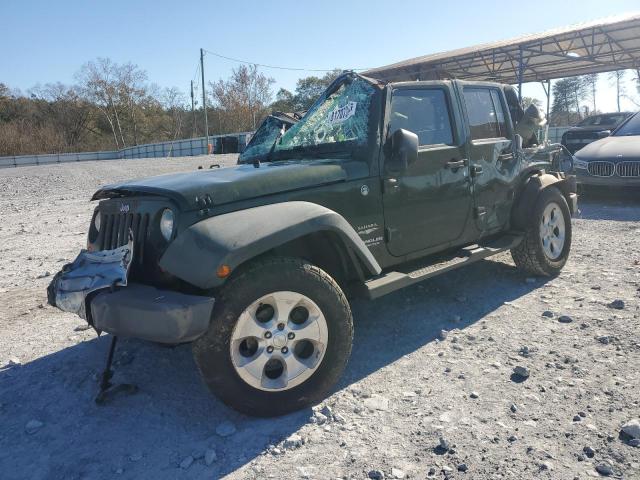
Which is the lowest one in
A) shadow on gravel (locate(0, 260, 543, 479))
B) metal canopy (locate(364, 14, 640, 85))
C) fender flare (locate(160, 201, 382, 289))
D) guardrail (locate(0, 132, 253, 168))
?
shadow on gravel (locate(0, 260, 543, 479))

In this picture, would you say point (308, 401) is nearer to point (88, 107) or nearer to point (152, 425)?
point (152, 425)

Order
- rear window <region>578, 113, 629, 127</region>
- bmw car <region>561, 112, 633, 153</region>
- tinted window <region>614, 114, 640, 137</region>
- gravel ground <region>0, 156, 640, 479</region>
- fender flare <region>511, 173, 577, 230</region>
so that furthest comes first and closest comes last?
rear window <region>578, 113, 629, 127</region>, bmw car <region>561, 112, 633, 153</region>, tinted window <region>614, 114, 640, 137</region>, fender flare <region>511, 173, 577, 230</region>, gravel ground <region>0, 156, 640, 479</region>

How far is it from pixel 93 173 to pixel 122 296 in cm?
1837

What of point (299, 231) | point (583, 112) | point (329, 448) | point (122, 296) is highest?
point (583, 112)

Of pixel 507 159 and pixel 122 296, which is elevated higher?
pixel 507 159

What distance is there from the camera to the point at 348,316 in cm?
299

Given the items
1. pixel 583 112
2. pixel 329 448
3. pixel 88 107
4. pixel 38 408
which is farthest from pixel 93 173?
pixel 583 112

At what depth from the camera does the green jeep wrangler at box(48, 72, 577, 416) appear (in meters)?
2.59

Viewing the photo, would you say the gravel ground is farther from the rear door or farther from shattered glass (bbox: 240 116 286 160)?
shattered glass (bbox: 240 116 286 160)

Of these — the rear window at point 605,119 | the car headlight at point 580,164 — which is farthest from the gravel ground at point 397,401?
the rear window at point 605,119

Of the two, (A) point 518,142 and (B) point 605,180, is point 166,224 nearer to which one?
(A) point 518,142

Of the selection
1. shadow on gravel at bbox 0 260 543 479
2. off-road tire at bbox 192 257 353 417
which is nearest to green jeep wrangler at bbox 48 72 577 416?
off-road tire at bbox 192 257 353 417

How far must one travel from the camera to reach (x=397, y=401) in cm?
293

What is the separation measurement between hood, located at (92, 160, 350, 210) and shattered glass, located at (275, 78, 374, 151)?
345 millimetres
